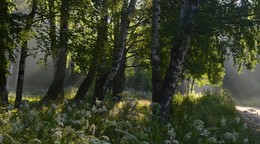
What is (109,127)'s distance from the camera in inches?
394

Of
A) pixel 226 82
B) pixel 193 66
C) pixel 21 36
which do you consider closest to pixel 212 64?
pixel 193 66

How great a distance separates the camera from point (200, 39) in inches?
627

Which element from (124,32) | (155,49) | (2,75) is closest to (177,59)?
(155,49)

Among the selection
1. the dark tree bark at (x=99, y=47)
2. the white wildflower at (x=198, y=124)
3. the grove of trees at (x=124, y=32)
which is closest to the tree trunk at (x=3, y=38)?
the grove of trees at (x=124, y=32)

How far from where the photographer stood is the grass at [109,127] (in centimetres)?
684

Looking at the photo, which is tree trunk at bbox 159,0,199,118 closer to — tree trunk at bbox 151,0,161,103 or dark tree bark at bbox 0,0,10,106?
tree trunk at bbox 151,0,161,103

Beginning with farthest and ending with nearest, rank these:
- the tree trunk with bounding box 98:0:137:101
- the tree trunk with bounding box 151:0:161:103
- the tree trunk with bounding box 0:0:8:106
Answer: the tree trunk with bounding box 98:0:137:101, the tree trunk with bounding box 151:0:161:103, the tree trunk with bounding box 0:0:8:106

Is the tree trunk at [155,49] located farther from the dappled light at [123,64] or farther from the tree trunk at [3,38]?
the tree trunk at [3,38]

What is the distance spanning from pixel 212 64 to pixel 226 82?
48.2m

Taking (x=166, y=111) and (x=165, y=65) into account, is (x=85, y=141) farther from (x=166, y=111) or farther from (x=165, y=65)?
(x=165, y=65)

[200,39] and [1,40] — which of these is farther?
[200,39]

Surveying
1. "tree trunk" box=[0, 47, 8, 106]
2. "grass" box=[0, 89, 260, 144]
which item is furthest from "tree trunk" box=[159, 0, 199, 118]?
"tree trunk" box=[0, 47, 8, 106]

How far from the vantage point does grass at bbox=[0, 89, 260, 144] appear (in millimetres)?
6844

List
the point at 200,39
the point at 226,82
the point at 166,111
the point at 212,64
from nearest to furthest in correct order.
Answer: the point at 166,111
the point at 200,39
the point at 212,64
the point at 226,82
